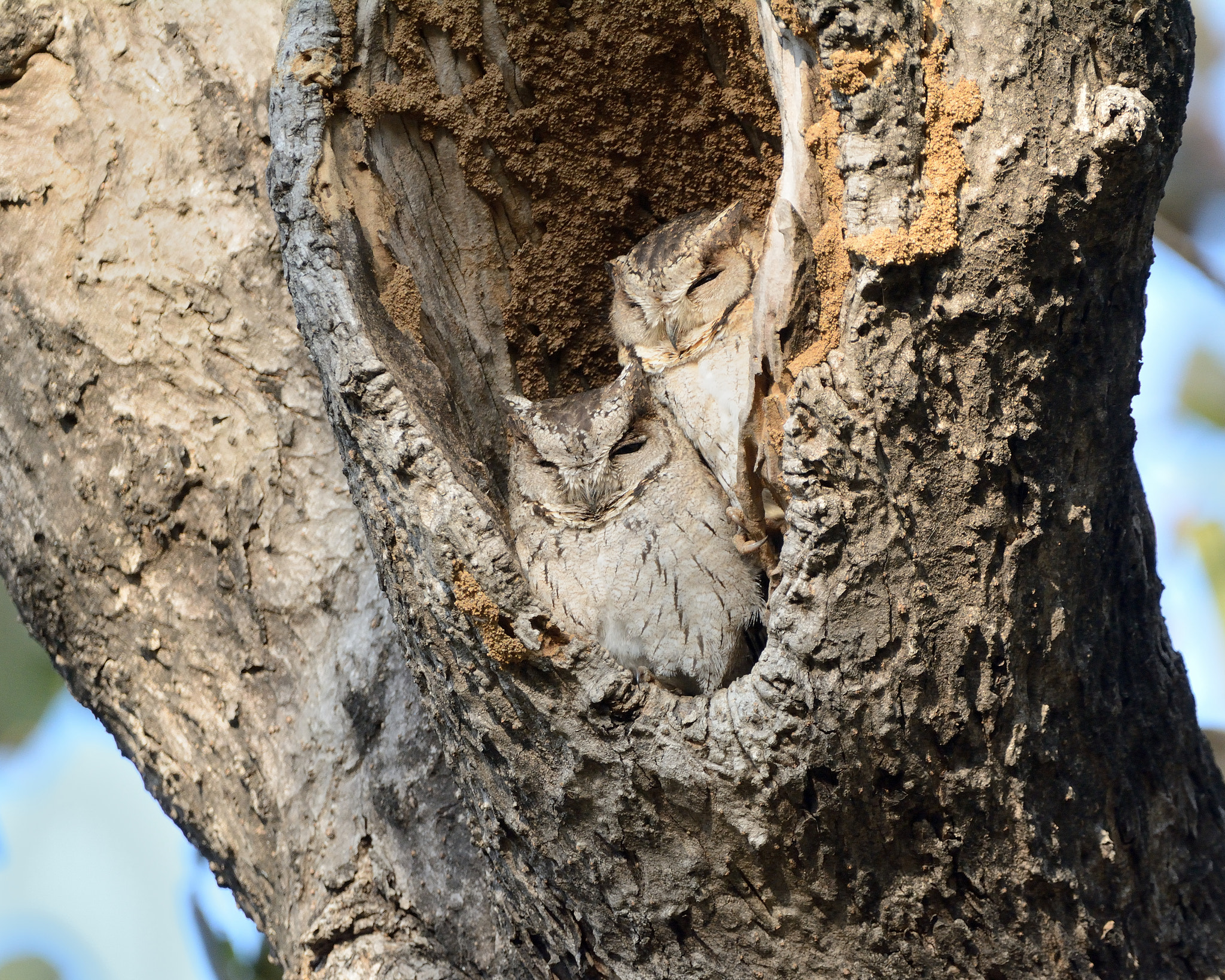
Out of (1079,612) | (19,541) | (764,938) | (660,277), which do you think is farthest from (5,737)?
(1079,612)

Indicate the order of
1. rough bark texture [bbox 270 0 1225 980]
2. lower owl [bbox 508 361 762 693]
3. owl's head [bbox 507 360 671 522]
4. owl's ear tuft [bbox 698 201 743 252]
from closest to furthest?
rough bark texture [bbox 270 0 1225 980] → lower owl [bbox 508 361 762 693] → owl's head [bbox 507 360 671 522] → owl's ear tuft [bbox 698 201 743 252]

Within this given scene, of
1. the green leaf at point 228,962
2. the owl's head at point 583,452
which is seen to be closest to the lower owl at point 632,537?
the owl's head at point 583,452

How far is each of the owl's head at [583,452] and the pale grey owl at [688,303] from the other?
0.45ft

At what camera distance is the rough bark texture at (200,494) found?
7.20 feet

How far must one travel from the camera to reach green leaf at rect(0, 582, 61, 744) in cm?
572

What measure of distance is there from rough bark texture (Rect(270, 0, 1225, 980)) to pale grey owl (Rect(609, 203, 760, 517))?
89 cm

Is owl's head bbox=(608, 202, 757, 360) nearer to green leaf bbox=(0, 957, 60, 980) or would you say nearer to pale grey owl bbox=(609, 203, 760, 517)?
pale grey owl bbox=(609, 203, 760, 517)

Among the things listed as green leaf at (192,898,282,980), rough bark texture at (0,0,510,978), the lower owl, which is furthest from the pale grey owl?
green leaf at (192,898,282,980)

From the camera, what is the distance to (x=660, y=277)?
265 centimetres

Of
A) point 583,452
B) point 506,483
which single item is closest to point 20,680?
point 506,483

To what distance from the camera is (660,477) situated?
2.42 meters

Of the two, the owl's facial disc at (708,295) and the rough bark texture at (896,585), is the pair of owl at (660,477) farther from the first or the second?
the rough bark texture at (896,585)

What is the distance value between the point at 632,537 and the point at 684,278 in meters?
0.80

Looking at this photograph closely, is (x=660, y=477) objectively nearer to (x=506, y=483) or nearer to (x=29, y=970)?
(x=506, y=483)
